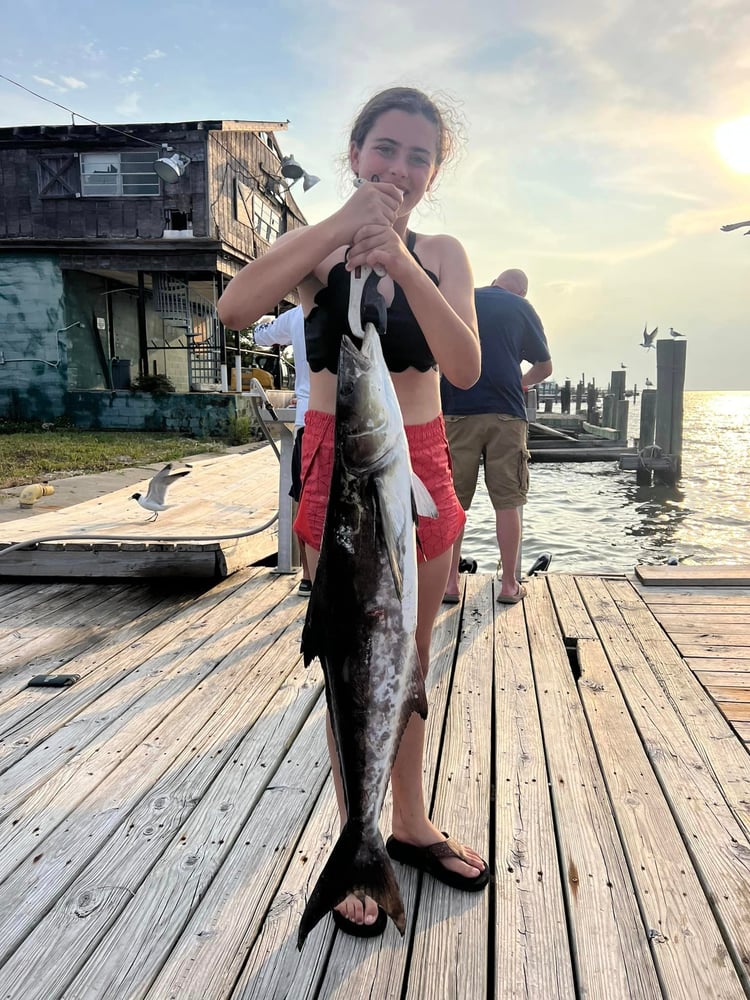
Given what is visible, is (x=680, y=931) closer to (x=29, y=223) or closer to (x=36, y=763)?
(x=36, y=763)

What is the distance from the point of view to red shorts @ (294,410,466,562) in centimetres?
204

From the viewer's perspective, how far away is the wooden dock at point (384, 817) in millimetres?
1866

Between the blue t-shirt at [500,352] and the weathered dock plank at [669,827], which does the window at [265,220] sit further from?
the weathered dock plank at [669,827]

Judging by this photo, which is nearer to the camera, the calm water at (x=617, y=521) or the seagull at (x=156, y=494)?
the seagull at (x=156, y=494)

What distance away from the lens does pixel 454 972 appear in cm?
185

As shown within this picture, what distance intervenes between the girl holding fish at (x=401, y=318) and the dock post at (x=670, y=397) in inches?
654

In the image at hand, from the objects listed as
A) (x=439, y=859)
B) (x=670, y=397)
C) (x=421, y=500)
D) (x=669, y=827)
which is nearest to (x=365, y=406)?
(x=421, y=500)

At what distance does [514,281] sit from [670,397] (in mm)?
13429

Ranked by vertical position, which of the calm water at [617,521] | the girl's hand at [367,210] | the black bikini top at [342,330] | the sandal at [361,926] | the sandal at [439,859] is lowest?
Answer: the calm water at [617,521]

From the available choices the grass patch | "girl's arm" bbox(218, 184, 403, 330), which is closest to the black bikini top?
"girl's arm" bbox(218, 184, 403, 330)

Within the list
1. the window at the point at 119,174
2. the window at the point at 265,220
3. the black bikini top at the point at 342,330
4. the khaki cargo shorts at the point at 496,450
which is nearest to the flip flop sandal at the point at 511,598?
the khaki cargo shorts at the point at 496,450

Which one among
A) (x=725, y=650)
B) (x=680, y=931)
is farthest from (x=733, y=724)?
(x=680, y=931)

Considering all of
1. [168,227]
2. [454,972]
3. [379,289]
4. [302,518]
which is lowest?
[454,972]

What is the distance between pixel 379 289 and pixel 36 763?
2485 millimetres
